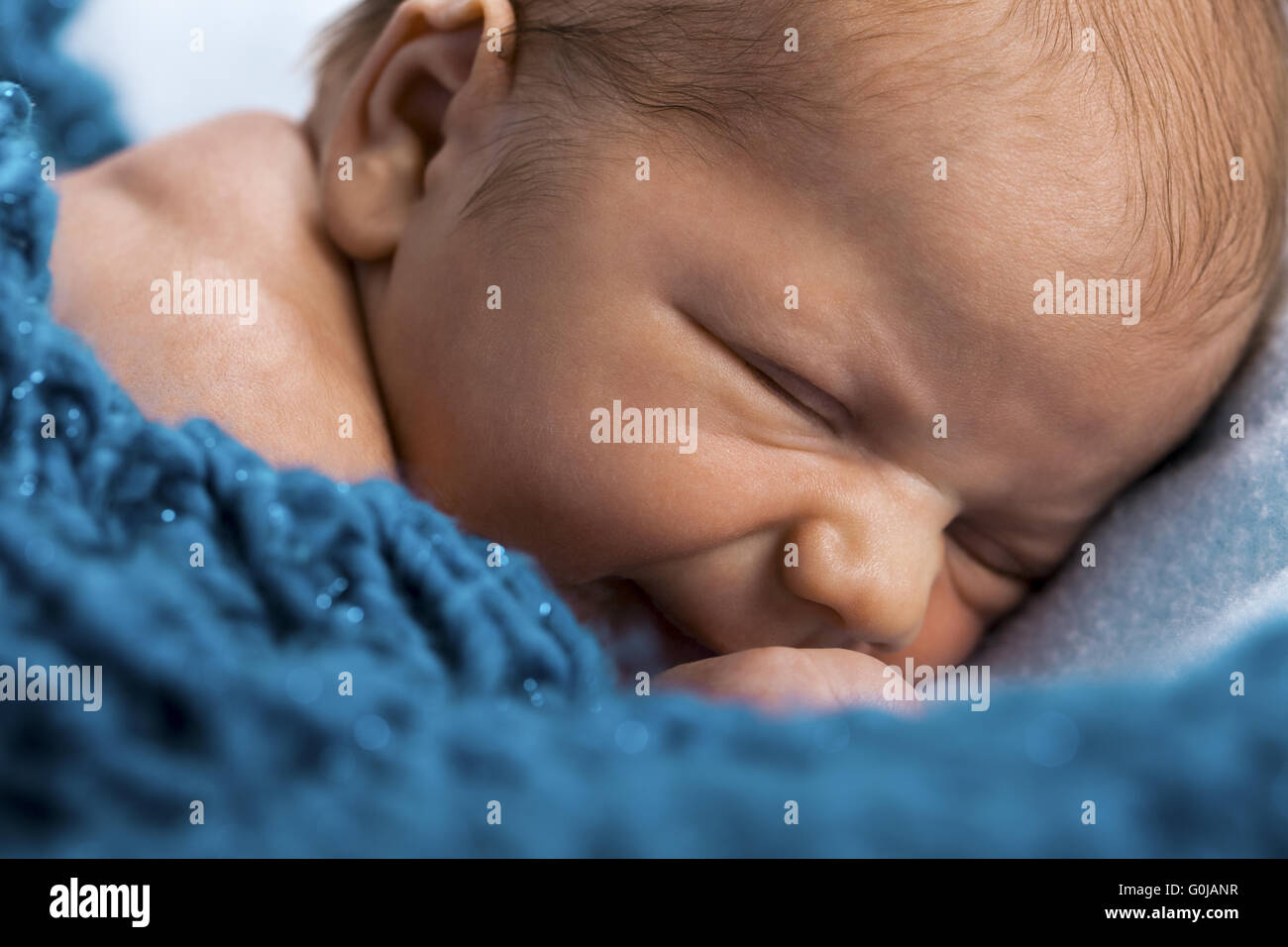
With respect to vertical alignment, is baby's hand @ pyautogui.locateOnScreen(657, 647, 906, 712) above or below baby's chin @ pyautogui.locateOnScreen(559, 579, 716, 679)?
below

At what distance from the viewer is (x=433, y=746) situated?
48 cm

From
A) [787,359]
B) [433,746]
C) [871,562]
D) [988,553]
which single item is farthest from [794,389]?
[433,746]

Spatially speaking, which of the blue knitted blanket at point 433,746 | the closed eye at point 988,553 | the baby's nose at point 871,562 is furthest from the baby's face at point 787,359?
the blue knitted blanket at point 433,746

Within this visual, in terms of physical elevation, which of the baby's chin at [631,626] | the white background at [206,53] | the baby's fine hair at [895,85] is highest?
the white background at [206,53]

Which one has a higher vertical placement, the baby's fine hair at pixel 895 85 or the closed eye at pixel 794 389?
the baby's fine hair at pixel 895 85

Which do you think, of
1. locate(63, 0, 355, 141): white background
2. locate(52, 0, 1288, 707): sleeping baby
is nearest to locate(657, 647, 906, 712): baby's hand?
locate(52, 0, 1288, 707): sleeping baby

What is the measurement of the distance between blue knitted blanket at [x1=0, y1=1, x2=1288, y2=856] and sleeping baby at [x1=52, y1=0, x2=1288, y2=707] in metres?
0.23

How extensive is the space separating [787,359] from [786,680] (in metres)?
0.25

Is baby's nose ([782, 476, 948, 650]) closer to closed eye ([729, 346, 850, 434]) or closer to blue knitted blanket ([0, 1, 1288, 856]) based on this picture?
closed eye ([729, 346, 850, 434])

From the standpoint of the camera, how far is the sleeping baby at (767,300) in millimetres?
831

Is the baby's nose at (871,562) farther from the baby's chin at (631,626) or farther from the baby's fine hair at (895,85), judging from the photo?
the baby's fine hair at (895,85)

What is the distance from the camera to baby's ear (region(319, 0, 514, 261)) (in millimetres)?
991

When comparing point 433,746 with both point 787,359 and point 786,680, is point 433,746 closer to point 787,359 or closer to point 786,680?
point 786,680
